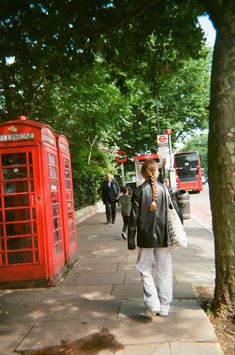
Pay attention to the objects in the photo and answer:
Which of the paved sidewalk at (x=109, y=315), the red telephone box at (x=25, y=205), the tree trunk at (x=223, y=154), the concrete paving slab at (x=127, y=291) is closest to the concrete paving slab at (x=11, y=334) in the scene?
the paved sidewalk at (x=109, y=315)

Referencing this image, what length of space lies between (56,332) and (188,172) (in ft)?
87.3

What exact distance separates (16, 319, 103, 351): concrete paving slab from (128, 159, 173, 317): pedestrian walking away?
0.68 meters

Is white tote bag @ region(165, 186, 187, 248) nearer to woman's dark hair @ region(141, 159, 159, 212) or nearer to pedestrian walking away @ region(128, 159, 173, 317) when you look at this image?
pedestrian walking away @ region(128, 159, 173, 317)

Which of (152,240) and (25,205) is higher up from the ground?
(25,205)

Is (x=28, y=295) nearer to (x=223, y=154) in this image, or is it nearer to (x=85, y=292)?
(x=85, y=292)

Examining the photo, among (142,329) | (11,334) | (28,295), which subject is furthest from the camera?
(28,295)

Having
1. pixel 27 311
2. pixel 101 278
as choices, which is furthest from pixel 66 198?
pixel 27 311

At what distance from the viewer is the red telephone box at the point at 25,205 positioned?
5.55m

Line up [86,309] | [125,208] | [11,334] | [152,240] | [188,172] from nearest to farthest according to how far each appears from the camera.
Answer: [11,334] < [152,240] < [86,309] < [125,208] < [188,172]

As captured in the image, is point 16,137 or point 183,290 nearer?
point 183,290

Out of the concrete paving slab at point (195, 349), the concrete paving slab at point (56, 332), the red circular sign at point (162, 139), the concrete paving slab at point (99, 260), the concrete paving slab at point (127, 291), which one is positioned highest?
the red circular sign at point (162, 139)

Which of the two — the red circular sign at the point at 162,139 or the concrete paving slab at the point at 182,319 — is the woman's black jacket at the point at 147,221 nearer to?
the concrete paving slab at the point at 182,319

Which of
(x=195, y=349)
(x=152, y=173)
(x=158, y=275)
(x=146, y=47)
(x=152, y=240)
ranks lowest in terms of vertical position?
(x=195, y=349)

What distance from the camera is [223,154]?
3779 millimetres
